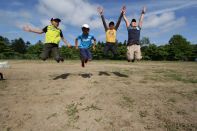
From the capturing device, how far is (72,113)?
28.3 ft

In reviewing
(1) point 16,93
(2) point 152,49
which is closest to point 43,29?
(1) point 16,93

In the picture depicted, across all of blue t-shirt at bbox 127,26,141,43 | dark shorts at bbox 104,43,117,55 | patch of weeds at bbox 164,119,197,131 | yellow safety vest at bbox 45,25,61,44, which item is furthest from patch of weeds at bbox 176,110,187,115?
yellow safety vest at bbox 45,25,61,44

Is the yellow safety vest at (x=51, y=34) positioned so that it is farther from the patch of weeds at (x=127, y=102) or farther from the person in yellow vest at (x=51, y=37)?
the patch of weeds at (x=127, y=102)

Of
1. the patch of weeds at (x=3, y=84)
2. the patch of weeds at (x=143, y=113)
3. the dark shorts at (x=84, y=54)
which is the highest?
the dark shorts at (x=84, y=54)

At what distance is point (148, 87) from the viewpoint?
11305 mm

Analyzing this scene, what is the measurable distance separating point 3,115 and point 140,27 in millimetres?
7482

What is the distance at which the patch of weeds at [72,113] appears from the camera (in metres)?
8.08

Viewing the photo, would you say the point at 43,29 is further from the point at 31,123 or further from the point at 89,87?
the point at 31,123

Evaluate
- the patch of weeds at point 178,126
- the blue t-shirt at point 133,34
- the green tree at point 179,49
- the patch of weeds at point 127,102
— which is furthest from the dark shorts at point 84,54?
the green tree at point 179,49

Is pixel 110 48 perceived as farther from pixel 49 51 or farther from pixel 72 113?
pixel 72 113

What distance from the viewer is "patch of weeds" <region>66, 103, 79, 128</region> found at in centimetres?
808

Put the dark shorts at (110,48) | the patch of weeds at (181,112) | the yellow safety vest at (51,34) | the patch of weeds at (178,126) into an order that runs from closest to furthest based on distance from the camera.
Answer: the patch of weeds at (178,126)
the patch of weeds at (181,112)
the yellow safety vest at (51,34)
the dark shorts at (110,48)

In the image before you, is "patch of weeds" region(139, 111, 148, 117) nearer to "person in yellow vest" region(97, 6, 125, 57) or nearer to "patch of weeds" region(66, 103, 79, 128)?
"patch of weeds" region(66, 103, 79, 128)

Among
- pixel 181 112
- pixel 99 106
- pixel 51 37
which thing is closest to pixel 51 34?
pixel 51 37
